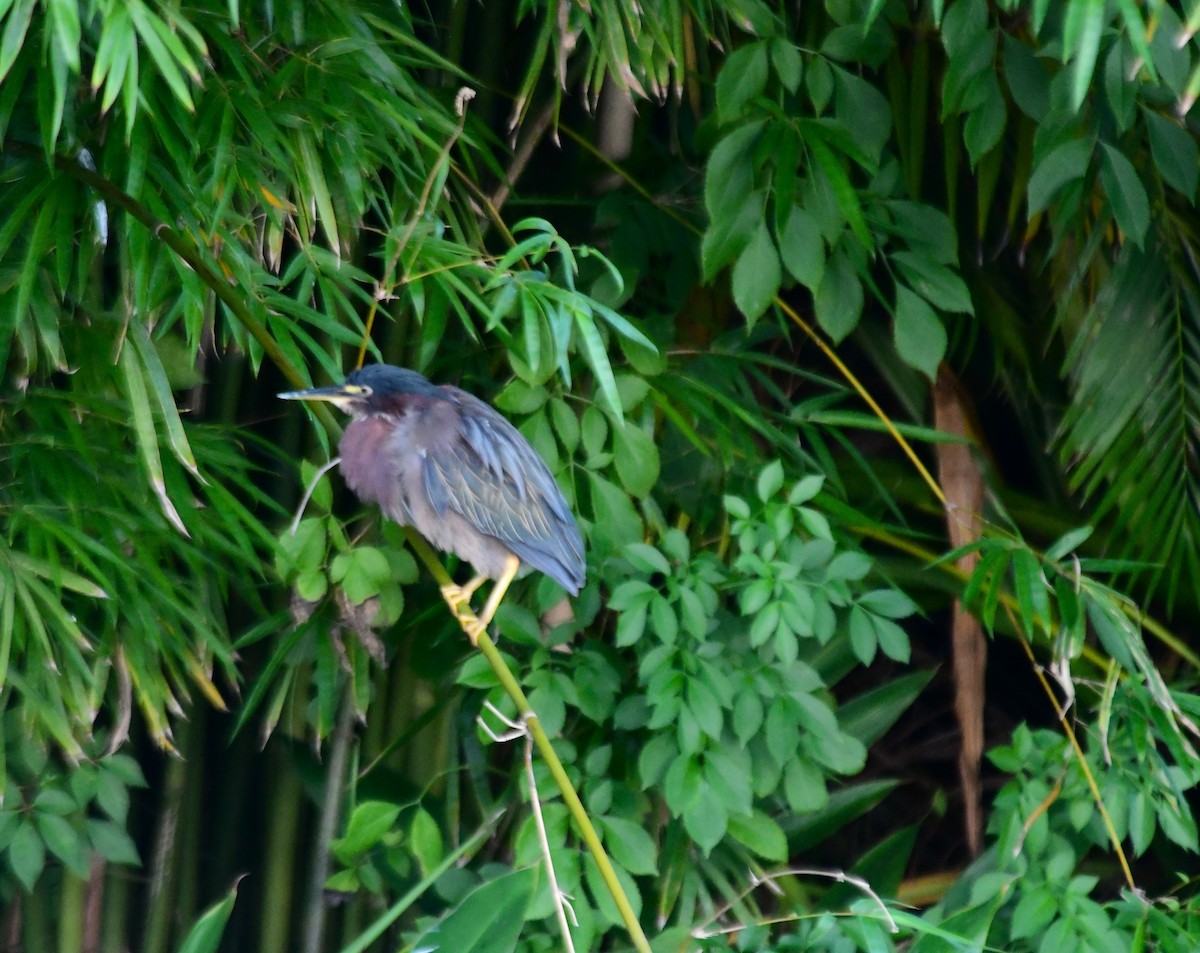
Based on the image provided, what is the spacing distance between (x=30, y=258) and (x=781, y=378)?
141cm

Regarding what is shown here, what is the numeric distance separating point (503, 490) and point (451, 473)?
66mm

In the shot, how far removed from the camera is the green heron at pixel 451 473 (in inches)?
65.9

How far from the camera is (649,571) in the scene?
1.73m

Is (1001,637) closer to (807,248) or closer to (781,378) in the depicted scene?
(781,378)

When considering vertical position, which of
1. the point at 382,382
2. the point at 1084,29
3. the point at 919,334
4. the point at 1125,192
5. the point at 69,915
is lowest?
the point at 69,915

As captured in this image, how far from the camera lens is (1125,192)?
169 centimetres

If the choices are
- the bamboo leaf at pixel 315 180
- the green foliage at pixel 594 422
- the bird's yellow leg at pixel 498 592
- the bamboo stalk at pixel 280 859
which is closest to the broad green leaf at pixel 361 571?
the green foliage at pixel 594 422

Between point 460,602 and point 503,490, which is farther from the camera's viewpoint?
point 460,602

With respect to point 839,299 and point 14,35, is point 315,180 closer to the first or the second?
point 14,35

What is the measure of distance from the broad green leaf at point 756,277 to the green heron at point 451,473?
325 mm

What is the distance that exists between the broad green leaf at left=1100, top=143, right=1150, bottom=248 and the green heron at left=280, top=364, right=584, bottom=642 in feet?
2.49

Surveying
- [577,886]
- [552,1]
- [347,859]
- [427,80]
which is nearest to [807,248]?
[552,1]

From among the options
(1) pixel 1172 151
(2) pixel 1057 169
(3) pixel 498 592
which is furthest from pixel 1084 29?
(3) pixel 498 592

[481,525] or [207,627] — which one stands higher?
Result: [481,525]
